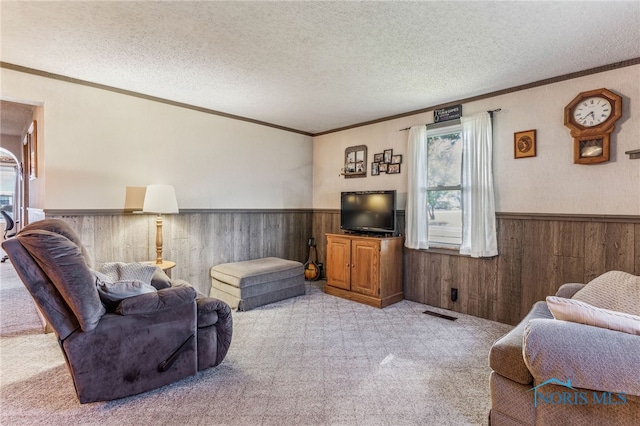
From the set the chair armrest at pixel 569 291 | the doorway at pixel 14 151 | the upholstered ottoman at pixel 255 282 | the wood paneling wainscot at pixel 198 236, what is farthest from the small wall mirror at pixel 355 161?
the doorway at pixel 14 151

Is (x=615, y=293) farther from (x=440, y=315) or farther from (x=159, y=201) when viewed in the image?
(x=159, y=201)

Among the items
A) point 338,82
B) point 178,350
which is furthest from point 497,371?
point 338,82

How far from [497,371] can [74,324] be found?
2.36 meters

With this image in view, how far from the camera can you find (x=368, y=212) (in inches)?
171

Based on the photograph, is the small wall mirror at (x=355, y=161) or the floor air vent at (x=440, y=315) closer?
the floor air vent at (x=440, y=315)

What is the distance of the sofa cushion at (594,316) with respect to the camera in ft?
4.67

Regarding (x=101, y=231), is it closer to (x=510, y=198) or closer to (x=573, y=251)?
(x=510, y=198)

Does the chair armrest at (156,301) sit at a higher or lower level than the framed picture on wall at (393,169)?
lower

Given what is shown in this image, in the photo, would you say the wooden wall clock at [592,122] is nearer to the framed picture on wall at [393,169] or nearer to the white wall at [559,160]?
the white wall at [559,160]

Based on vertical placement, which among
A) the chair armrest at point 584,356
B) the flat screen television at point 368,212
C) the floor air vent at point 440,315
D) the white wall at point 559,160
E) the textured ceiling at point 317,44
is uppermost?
the textured ceiling at point 317,44

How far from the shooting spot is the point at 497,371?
1618mm

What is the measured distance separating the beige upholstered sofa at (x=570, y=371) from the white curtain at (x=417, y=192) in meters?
2.34

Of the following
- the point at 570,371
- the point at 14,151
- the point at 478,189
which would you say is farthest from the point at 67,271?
the point at 14,151

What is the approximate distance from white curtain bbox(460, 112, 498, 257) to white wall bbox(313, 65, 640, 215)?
118 millimetres
